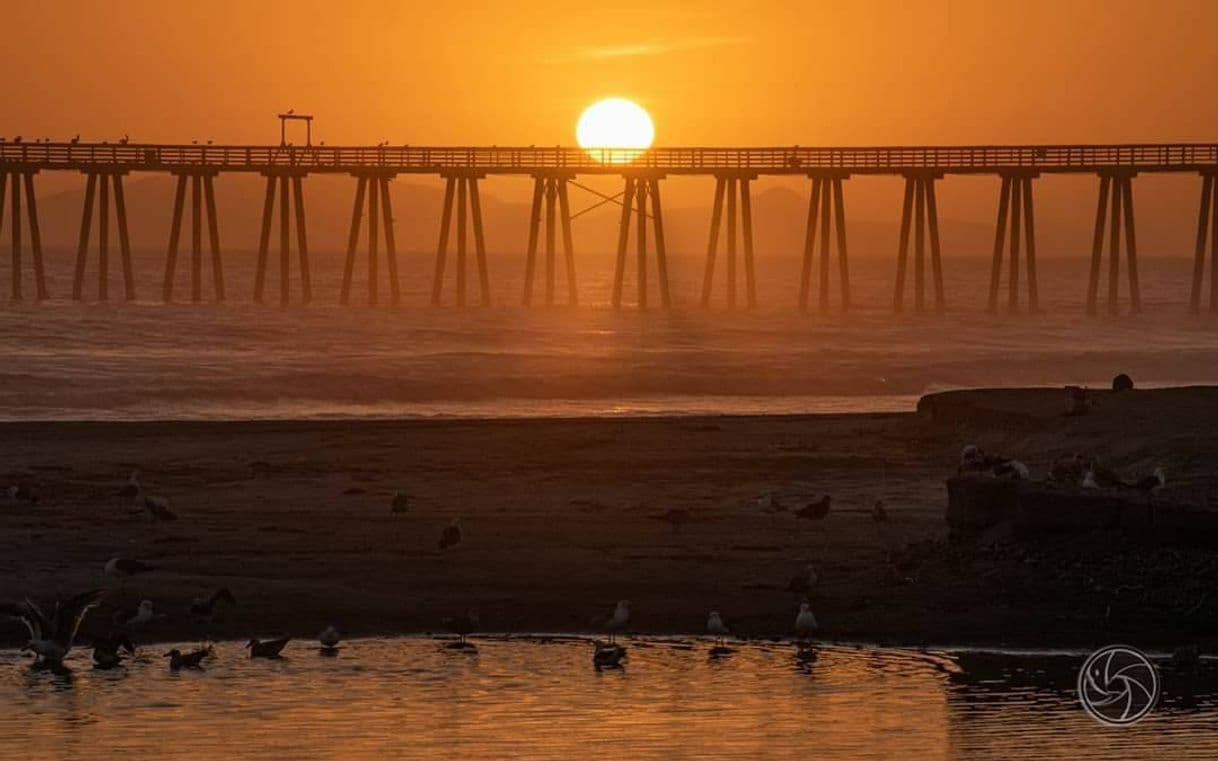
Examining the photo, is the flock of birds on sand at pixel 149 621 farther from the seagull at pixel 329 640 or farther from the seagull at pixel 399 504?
the seagull at pixel 399 504

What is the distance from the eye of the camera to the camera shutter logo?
13.5 metres

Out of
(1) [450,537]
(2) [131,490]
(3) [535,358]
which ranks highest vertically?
(3) [535,358]

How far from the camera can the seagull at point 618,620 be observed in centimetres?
1595

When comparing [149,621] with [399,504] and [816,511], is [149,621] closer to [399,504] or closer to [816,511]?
[399,504]

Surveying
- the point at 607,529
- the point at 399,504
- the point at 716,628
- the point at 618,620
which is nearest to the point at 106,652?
the point at 618,620

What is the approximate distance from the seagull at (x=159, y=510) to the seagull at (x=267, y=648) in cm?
631

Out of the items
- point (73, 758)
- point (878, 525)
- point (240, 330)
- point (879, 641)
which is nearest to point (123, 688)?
point (73, 758)

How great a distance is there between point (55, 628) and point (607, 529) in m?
7.39

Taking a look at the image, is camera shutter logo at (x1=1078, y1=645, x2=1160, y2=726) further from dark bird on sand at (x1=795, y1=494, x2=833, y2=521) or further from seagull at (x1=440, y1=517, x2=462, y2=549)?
seagull at (x1=440, y1=517, x2=462, y2=549)

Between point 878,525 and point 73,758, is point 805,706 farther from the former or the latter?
point 878,525

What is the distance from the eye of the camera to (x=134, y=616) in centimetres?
1612

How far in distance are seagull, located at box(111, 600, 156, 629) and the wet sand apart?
166 mm

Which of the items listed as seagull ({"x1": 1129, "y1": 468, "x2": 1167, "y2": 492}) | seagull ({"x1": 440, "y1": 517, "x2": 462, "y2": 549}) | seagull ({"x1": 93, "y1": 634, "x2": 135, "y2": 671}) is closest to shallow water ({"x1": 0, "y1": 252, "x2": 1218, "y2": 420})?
seagull ({"x1": 440, "y1": 517, "x2": 462, "y2": 549})

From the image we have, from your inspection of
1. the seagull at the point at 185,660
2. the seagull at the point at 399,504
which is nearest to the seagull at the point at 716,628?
the seagull at the point at 185,660
